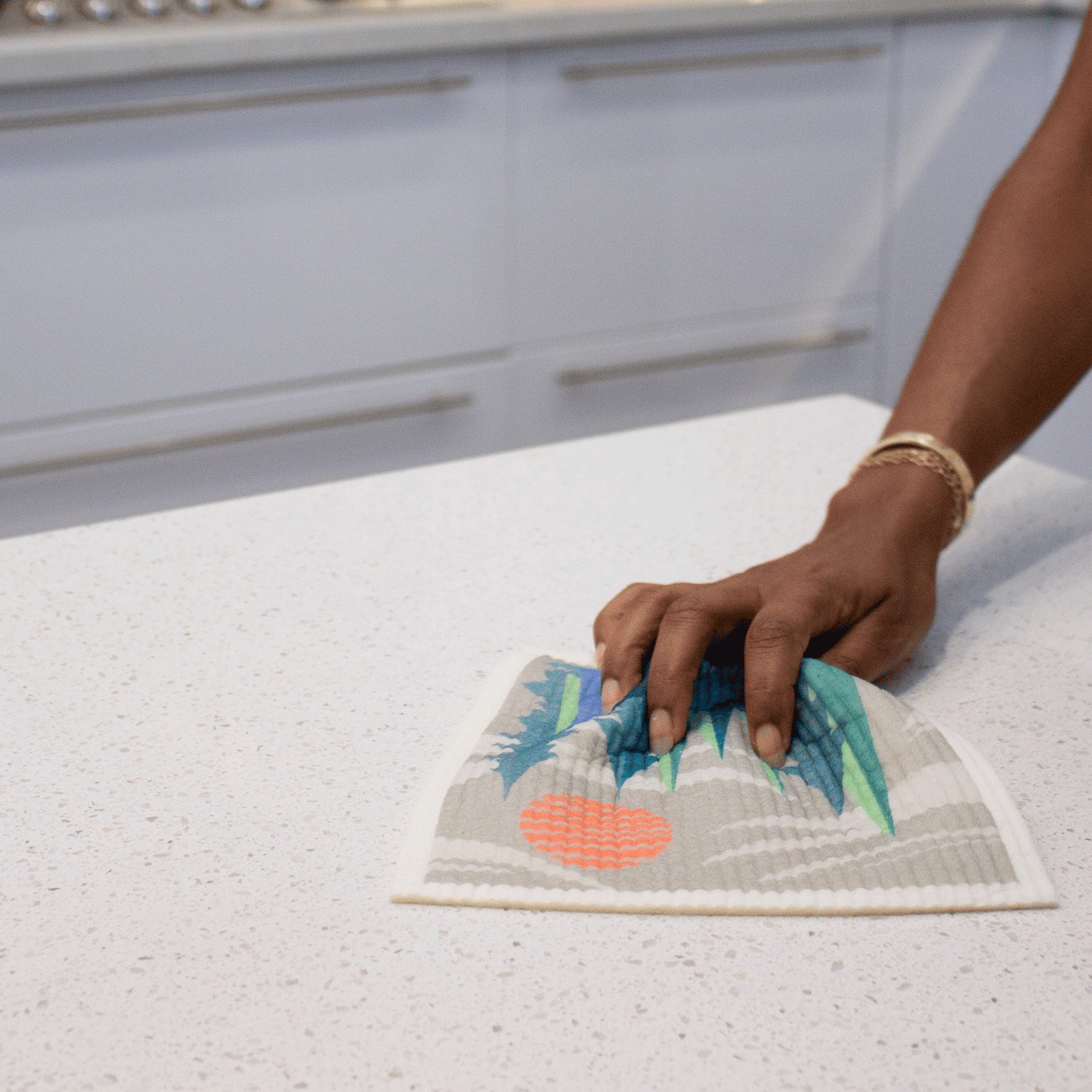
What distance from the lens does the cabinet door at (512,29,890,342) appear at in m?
1.80

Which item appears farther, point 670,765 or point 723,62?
point 723,62

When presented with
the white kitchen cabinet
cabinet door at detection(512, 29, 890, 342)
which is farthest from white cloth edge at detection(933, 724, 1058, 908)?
the white kitchen cabinet

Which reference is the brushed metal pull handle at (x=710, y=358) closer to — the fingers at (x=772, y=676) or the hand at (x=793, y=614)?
the hand at (x=793, y=614)

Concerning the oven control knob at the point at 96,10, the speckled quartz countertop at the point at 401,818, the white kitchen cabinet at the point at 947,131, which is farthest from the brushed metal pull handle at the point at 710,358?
the speckled quartz countertop at the point at 401,818

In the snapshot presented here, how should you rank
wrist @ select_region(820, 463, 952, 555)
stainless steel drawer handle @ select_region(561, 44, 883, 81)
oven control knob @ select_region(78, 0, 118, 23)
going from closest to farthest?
wrist @ select_region(820, 463, 952, 555) < oven control knob @ select_region(78, 0, 118, 23) < stainless steel drawer handle @ select_region(561, 44, 883, 81)

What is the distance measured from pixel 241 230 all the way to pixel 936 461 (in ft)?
4.02

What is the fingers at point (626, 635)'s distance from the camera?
477 millimetres

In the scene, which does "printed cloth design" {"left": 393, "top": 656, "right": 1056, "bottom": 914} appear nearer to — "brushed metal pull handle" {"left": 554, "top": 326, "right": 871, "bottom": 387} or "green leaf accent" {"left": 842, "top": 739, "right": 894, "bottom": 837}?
"green leaf accent" {"left": 842, "top": 739, "right": 894, "bottom": 837}

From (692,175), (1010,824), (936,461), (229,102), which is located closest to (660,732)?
(1010,824)

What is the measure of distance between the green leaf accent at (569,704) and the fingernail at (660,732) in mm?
31

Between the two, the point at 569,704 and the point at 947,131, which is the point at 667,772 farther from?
the point at 947,131

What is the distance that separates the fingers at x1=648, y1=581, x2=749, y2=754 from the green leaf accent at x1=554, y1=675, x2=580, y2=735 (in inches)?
1.2

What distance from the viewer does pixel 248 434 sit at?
173cm

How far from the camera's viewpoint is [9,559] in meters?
0.61
